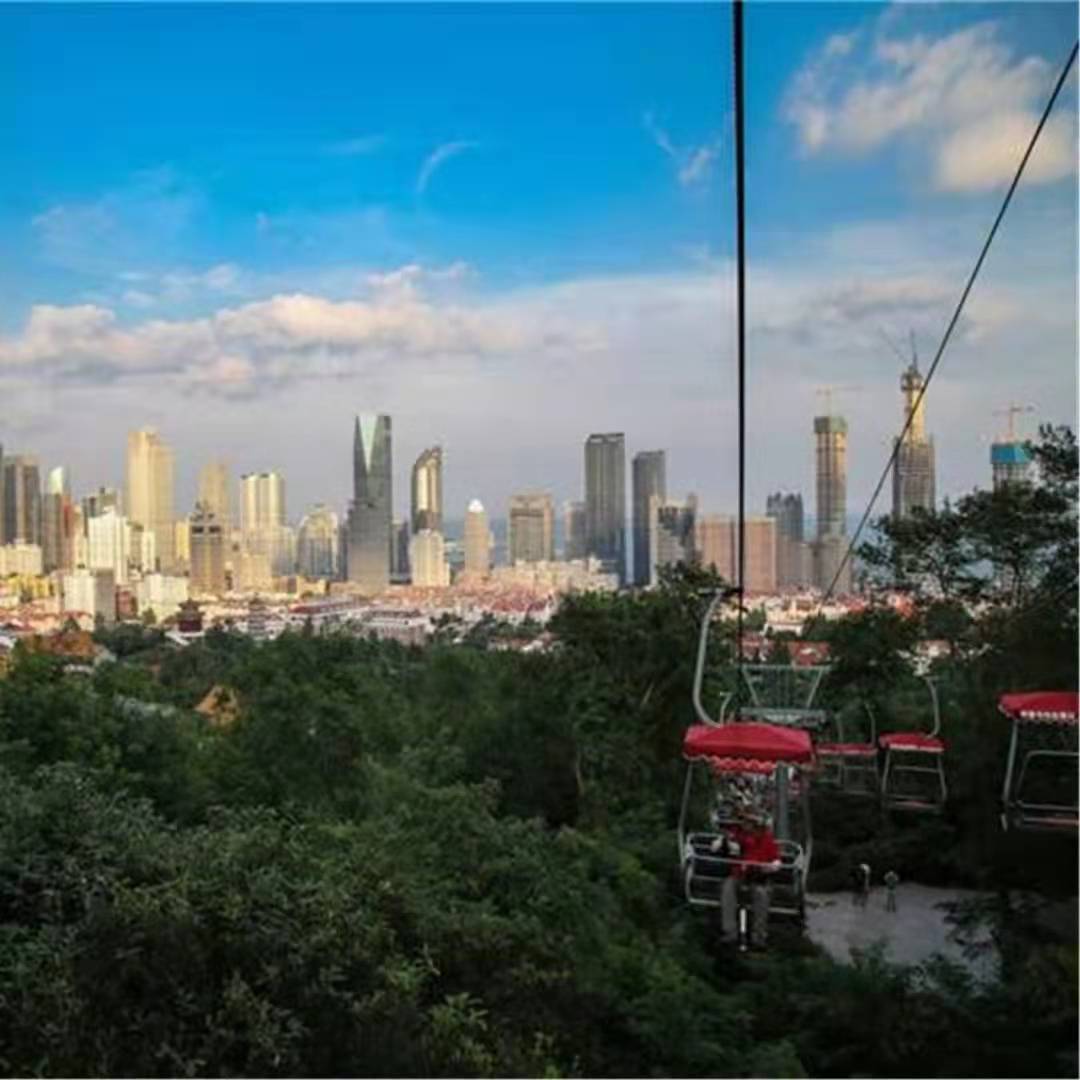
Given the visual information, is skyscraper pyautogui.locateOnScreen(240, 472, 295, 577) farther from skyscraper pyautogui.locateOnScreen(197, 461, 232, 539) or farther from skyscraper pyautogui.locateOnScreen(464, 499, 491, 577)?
skyscraper pyautogui.locateOnScreen(464, 499, 491, 577)

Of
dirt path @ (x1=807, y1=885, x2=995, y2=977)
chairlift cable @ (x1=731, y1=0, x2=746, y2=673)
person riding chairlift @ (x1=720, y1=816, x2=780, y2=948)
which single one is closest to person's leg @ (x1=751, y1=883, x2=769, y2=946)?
person riding chairlift @ (x1=720, y1=816, x2=780, y2=948)

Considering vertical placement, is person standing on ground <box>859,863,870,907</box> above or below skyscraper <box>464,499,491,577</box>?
below

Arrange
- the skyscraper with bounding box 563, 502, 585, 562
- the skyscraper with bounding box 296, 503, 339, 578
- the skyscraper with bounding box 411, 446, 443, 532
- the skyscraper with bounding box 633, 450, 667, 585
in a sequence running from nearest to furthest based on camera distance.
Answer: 1. the skyscraper with bounding box 633, 450, 667, 585
2. the skyscraper with bounding box 563, 502, 585, 562
3. the skyscraper with bounding box 411, 446, 443, 532
4. the skyscraper with bounding box 296, 503, 339, 578

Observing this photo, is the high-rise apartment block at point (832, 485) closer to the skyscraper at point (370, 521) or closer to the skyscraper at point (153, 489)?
the skyscraper at point (370, 521)

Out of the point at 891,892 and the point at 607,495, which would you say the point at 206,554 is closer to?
the point at 607,495

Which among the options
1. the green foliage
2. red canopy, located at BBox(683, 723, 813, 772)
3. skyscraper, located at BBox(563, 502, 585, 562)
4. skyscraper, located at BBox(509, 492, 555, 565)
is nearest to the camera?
red canopy, located at BBox(683, 723, 813, 772)

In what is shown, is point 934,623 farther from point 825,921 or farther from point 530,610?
point 530,610

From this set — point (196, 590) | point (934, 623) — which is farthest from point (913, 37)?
point (196, 590)
